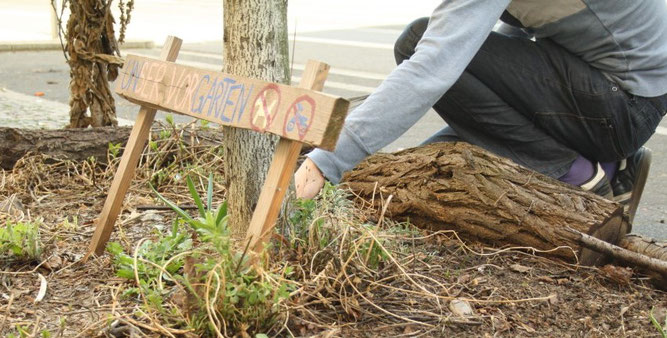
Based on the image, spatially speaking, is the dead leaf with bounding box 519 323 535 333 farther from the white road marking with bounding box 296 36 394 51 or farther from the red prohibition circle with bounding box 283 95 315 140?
the white road marking with bounding box 296 36 394 51

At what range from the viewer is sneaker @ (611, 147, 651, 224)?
11.8 ft

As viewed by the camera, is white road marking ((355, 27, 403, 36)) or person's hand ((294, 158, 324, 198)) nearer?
person's hand ((294, 158, 324, 198))

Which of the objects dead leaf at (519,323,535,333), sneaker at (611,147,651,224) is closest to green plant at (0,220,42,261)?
dead leaf at (519,323,535,333)

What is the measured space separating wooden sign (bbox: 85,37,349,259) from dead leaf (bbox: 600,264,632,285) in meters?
1.24

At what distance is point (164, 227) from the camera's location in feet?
9.99

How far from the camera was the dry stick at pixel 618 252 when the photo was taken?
2.81 metres

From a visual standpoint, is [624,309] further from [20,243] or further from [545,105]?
[20,243]

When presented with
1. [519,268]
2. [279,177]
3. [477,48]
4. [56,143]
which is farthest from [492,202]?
[56,143]

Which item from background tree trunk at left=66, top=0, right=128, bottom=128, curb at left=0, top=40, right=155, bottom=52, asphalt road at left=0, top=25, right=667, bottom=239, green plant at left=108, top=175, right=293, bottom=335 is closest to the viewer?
green plant at left=108, top=175, right=293, bottom=335

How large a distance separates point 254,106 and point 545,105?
5.17ft

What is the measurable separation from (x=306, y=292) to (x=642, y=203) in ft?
8.73

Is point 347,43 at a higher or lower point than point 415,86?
lower

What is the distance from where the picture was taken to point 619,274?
9.23ft

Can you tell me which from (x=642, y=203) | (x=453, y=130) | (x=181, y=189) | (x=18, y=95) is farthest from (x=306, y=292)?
(x=18, y=95)
